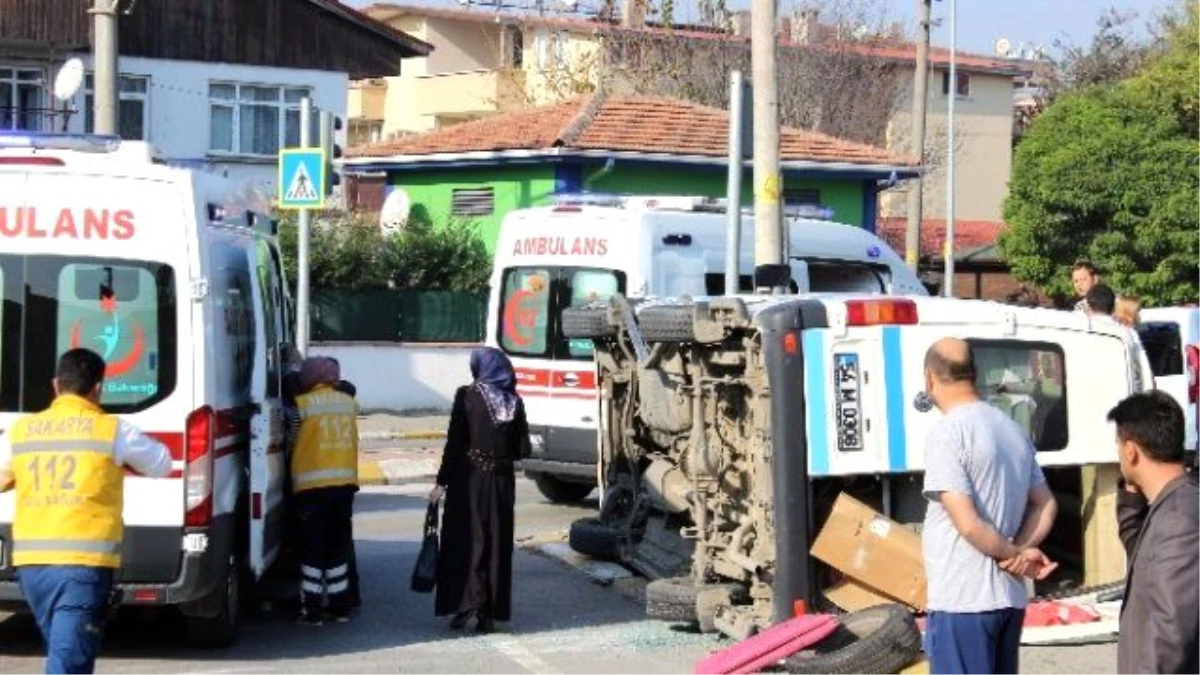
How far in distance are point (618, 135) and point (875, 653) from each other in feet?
70.8

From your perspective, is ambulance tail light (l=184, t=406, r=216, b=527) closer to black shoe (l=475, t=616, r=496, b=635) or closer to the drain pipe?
black shoe (l=475, t=616, r=496, b=635)

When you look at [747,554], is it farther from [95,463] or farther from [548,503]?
[548,503]

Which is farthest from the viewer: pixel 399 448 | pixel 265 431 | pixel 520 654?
pixel 399 448

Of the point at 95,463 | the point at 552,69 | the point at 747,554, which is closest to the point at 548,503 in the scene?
the point at 747,554

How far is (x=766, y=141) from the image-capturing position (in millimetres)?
15781

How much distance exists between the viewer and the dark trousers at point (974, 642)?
22.8ft

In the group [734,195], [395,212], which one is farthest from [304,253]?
[395,212]

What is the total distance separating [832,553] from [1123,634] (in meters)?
3.82

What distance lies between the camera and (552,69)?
42.7 meters

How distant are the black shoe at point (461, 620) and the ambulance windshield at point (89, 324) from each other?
234 cm

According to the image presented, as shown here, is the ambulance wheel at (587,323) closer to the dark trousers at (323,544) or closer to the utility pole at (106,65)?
the dark trousers at (323,544)

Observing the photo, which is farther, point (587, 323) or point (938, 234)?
point (938, 234)

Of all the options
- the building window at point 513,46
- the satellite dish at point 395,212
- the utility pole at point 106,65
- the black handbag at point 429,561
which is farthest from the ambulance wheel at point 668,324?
the building window at point 513,46

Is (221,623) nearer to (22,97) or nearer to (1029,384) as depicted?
(1029,384)
